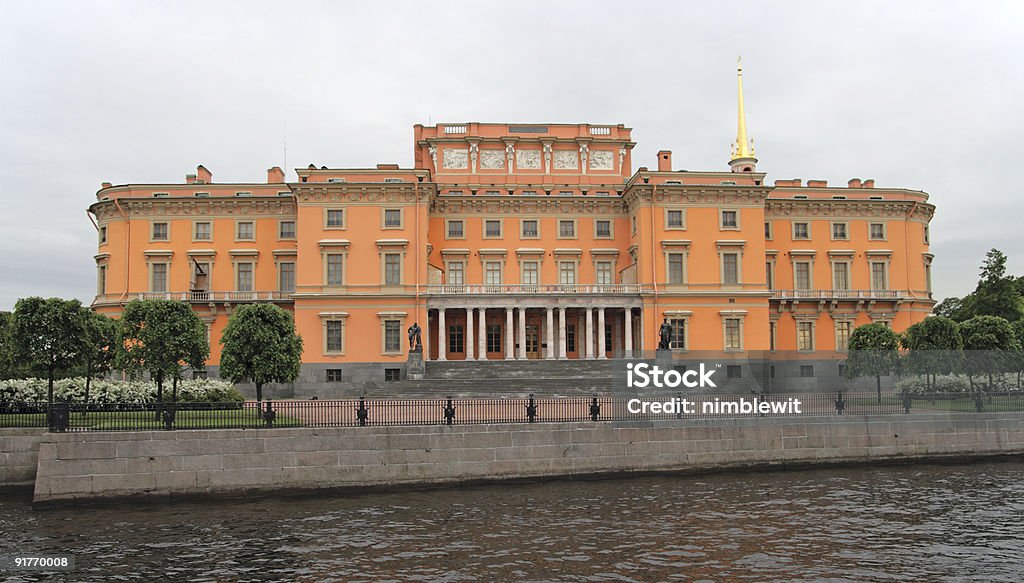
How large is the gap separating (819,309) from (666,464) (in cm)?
3194

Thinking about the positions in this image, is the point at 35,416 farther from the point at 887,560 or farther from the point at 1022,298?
the point at 1022,298

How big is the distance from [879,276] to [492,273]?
1032 inches

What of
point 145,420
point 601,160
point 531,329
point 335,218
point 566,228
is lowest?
point 145,420

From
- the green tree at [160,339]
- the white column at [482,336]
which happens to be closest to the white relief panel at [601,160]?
the white column at [482,336]

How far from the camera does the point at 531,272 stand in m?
52.6

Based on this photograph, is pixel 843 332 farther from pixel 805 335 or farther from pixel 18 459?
pixel 18 459

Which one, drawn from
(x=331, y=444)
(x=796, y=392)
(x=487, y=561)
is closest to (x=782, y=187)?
(x=796, y=392)

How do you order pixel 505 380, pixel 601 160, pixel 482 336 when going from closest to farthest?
pixel 505 380 < pixel 482 336 < pixel 601 160

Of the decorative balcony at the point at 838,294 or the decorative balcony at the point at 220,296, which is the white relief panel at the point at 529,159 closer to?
the decorative balcony at the point at 220,296

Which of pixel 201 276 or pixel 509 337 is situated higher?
pixel 201 276

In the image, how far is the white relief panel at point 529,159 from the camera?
55.3 m

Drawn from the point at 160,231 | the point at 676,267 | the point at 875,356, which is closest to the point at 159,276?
the point at 160,231

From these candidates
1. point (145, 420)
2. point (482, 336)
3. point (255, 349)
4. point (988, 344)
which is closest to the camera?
point (145, 420)

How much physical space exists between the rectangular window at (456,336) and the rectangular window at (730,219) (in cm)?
1790
